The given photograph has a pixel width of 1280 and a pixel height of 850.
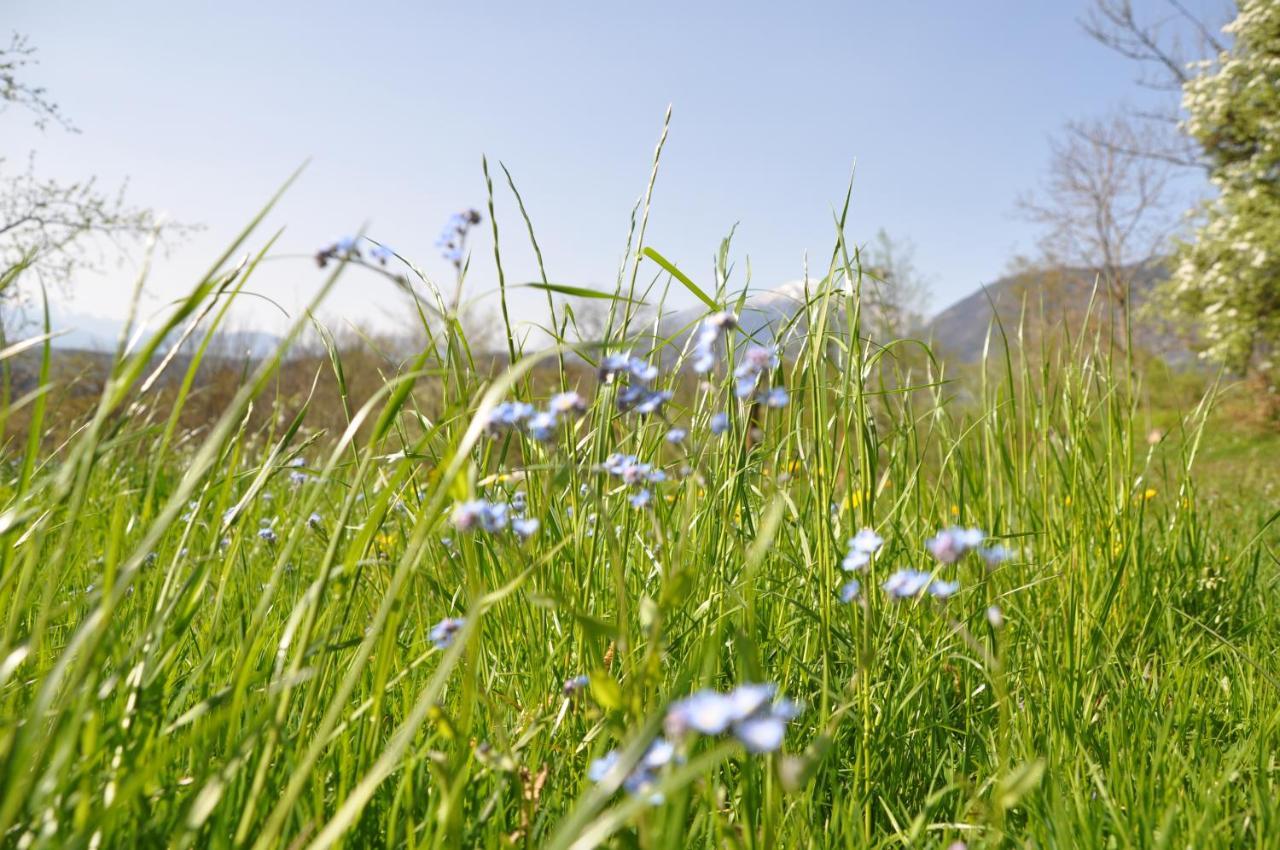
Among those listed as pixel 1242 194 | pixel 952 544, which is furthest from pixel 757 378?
pixel 1242 194

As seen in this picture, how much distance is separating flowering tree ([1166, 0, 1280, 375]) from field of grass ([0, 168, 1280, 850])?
601 inches

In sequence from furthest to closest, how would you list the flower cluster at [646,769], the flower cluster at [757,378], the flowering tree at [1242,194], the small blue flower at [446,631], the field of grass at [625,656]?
the flowering tree at [1242,194]
the small blue flower at [446,631]
the flower cluster at [757,378]
the field of grass at [625,656]
the flower cluster at [646,769]

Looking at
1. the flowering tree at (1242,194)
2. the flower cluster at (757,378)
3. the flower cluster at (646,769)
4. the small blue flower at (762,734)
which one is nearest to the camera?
the small blue flower at (762,734)

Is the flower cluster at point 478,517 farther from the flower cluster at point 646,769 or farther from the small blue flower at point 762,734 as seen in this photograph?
the small blue flower at point 762,734

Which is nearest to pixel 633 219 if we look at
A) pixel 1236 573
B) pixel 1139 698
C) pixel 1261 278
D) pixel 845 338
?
pixel 845 338

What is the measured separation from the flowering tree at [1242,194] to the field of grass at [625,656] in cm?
1525

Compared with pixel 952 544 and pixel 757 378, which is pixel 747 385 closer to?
pixel 757 378

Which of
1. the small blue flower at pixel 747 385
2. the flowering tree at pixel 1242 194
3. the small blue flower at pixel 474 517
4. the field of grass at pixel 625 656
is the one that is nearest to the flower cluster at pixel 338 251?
the field of grass at pixel 625 656

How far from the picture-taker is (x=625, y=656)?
104 centimetres

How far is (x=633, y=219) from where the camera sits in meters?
1.80

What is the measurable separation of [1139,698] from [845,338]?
2.71 ft

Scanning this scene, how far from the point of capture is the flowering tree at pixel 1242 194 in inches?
562

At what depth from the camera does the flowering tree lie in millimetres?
14281

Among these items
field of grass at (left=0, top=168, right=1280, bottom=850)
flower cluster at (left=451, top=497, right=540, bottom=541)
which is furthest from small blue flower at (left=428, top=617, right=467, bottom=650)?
flower cluster at (left=451, top=497, right=540, bottom=541)
